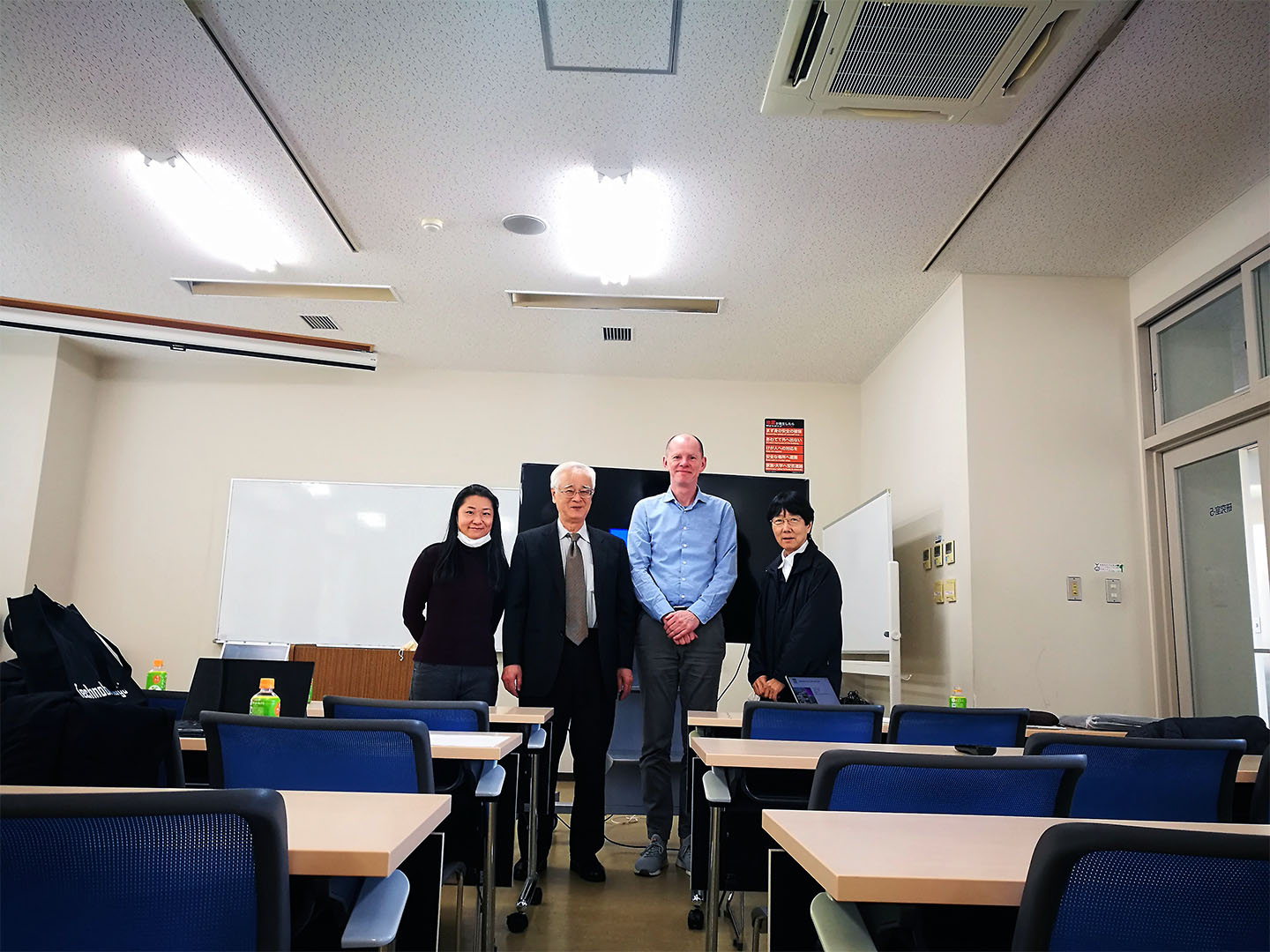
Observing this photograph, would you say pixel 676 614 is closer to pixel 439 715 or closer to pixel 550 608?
pixel 550 608

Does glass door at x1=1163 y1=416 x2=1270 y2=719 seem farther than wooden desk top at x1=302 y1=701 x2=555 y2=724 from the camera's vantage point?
Yes

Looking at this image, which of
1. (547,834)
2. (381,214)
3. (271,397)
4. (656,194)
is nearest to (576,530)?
(547,834)

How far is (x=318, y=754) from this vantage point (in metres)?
1.62

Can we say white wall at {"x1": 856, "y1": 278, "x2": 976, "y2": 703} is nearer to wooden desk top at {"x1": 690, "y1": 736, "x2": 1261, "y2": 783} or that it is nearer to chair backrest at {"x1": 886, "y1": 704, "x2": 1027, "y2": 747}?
chair backrest at {"x1": 886, "y1": 704, "x2": 1027, "y2": 747}

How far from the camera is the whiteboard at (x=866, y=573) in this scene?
4.89m

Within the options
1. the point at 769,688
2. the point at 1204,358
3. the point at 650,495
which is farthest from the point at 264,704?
the point at 1204,358

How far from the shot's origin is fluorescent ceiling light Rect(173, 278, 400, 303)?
16.8 feet

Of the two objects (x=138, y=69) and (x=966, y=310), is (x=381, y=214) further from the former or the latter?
(x=966, y=310)

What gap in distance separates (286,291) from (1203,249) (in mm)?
4652

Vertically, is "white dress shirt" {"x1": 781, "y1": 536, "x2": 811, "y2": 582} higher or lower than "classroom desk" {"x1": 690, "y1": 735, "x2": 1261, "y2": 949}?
higher

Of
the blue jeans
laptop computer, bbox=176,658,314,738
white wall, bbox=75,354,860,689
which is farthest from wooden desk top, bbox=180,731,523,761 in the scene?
white wall, bbox=75,354,860,689

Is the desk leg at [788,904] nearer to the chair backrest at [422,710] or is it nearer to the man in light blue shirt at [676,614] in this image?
the chair backrest at [422,710]

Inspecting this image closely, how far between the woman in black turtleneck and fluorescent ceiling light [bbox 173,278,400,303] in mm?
2061

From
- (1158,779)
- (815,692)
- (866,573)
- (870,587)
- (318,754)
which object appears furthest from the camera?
(866,573)
